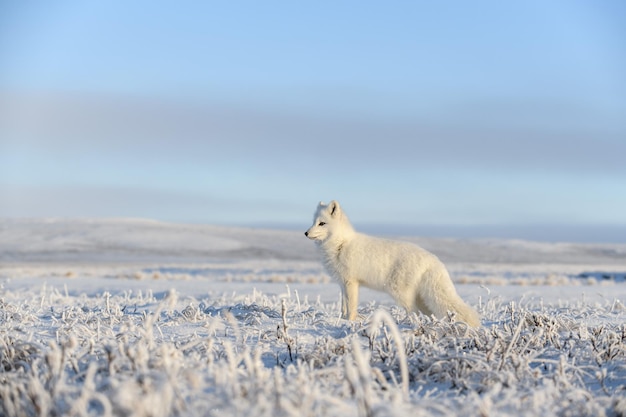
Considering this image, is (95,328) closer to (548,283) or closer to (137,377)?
(137,377)

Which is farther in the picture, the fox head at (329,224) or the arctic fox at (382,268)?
the fox head at (329,224)

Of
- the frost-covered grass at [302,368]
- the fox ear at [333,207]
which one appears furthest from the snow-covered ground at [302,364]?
the fox ear at [333,207]

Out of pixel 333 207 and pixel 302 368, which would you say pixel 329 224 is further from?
pixel 302 368

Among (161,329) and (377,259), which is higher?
(377,259)

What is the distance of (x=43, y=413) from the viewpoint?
121 inches

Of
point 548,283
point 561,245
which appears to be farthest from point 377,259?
point 561,245

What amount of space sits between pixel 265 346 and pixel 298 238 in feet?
218

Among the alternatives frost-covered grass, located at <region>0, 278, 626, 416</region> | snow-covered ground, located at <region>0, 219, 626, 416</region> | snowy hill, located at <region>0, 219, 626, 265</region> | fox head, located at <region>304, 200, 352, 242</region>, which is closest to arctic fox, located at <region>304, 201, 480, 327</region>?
fox head, located at <region>304, 200, 352, 242</region>

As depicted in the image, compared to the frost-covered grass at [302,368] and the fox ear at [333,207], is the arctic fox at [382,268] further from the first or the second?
the frost-covered grass at [302,368]

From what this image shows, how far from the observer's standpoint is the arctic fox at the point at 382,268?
24.2ft

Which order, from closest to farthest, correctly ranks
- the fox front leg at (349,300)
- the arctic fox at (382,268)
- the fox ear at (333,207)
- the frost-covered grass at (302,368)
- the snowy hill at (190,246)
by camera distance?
the frost-covered grass at (302,368)
the arctic fox at (382,268)
the fox front leg at (349,300)
the fox ear at (333,207)
the snowy hill at (190,246)

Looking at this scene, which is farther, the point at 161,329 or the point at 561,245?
the point at 561,245

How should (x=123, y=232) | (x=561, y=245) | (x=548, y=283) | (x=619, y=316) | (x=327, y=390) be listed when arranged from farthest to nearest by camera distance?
(x=561, y=245)
(x=123, y=232)
(x=548, y=283)
(x=619, y=316)
(x=327, y=390)

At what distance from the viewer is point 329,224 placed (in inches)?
332
